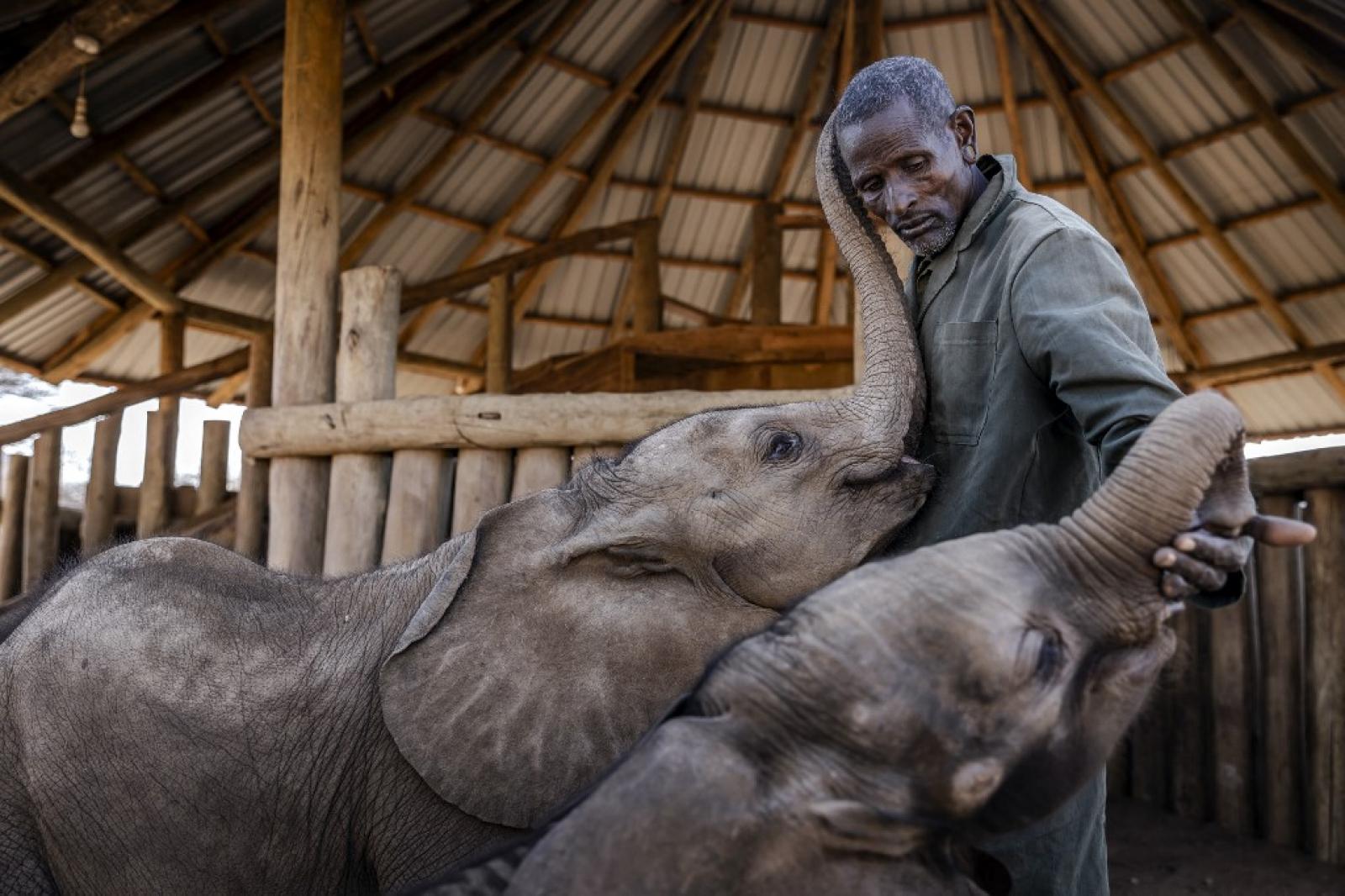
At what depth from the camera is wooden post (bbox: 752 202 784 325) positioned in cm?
1088

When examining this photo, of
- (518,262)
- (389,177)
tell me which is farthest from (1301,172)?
(389,177)

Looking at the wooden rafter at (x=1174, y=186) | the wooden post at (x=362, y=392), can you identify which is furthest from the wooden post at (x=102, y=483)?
the wooden rafter at (x=1174, y=186)

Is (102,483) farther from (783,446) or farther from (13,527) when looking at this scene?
(783,446)

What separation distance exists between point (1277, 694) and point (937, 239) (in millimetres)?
4188

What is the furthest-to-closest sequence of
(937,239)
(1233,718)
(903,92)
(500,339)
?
(500,339) → (1233,718) → (937,239) → (903,92)

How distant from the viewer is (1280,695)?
6.03 metres

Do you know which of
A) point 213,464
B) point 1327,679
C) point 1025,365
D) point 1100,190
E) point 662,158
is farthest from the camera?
point 662,158

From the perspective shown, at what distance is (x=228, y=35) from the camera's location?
10.2 m

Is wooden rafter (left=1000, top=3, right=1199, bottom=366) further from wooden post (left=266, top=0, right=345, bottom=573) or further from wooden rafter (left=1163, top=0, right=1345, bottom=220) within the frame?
wooden post (left=266, top=0, right=345, bottom=573)

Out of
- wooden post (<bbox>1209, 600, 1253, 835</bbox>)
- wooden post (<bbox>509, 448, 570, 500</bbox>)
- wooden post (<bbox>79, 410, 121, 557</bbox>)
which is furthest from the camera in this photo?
wooden post (<bbox>79, 410, 121, 557</bbox>)

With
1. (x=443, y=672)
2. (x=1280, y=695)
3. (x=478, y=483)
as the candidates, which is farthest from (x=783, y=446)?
(x=1280, y=695)

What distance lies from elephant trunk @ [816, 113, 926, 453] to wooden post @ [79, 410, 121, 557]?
6.63 metres

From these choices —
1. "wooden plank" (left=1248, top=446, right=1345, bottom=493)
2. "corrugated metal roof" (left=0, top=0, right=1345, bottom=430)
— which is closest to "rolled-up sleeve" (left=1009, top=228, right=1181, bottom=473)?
"wooden plank" (left=1248, top=446, right=1345, bottom=493)

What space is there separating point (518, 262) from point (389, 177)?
3661mm
